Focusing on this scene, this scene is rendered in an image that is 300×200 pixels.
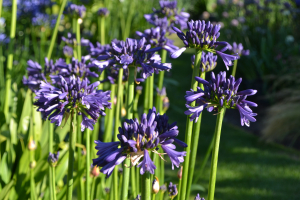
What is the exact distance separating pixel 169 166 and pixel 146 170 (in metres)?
2.74

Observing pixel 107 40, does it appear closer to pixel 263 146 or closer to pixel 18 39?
pixel 18 39

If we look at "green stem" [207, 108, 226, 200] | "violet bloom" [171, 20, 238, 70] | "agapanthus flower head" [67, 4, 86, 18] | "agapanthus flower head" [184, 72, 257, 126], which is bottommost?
"green stem" [207, 108, 226, 200]

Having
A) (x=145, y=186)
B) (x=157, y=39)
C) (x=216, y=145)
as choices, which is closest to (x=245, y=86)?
(x=157, y=39)

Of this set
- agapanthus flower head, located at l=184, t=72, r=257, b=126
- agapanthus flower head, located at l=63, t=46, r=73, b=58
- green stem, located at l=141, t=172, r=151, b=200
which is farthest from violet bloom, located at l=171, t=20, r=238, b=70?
agapanthus flower head, located at l=63, t=46, r=73, b=58

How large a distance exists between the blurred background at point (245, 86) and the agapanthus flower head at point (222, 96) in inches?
54.3

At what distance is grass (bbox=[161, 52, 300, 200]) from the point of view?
3020 mm

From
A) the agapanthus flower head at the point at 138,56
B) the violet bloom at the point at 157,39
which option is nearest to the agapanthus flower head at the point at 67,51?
the violet bloom at the point at 157,39

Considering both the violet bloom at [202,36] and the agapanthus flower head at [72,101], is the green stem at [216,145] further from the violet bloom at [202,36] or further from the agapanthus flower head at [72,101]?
the agapanthus flower head at [72,101]

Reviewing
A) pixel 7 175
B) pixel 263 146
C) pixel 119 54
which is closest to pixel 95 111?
pixel 119 54

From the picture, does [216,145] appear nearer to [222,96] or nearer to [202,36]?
[222,96]

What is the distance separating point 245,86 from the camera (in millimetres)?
6195

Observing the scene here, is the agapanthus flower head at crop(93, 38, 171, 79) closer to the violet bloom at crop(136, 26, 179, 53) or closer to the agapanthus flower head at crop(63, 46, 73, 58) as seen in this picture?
the violet bloom at crop(136, 26, 179, 53)

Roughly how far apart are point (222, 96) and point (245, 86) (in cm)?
549

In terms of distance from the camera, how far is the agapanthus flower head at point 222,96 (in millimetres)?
1016
